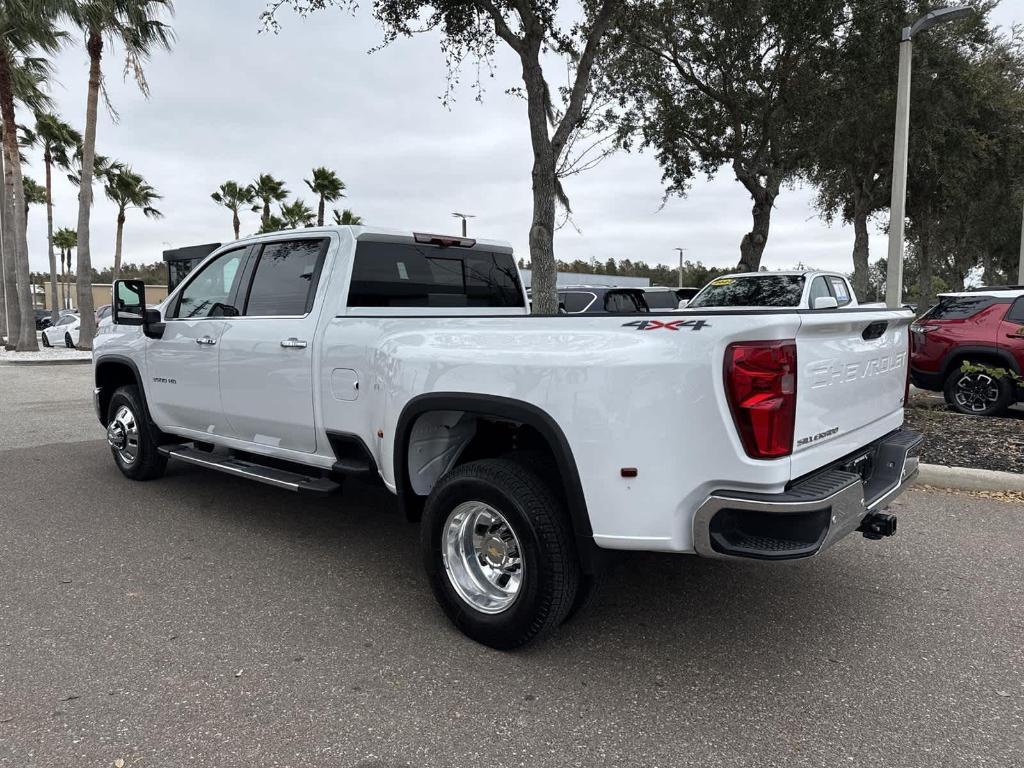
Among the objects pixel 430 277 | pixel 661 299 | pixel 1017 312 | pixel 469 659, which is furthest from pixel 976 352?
pixel 661 299

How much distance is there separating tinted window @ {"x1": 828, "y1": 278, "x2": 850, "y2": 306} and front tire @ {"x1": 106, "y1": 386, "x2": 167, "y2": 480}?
10.5m

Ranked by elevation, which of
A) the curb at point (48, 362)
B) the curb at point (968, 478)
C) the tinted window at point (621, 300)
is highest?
the tinted window at point (621, 300)

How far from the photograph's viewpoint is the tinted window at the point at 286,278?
4.47 m

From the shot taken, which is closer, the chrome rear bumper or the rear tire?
the chrome rear bumper

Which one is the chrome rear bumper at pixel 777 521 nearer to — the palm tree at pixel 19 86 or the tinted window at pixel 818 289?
the tinted window at pixel 818 289

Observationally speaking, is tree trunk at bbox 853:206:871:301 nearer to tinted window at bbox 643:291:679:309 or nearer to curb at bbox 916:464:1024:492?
tinted window at bbox 643:291:679:309

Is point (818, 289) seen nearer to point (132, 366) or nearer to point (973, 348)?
point (973, 348)

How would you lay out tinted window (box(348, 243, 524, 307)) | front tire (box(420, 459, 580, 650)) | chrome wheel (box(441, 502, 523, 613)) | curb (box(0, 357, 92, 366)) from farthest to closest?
curb (box(0, 357, 92, 366)) < tinted window (box(348, 243, 524, 307)) < chrome wheel (box(441, 502, 523, 613)) < front tire (box(420, 459, 580, 650))

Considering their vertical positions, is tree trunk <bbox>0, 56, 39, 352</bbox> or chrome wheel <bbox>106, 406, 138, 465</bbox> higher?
tree trunk <bbox>0, 56, 39, 352</bbox>

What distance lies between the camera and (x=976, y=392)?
9.01m

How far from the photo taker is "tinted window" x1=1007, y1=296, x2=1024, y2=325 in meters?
8.94

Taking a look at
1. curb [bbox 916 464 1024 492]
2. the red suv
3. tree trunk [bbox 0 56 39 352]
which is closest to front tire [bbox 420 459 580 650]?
curb [bbox 916 464 1024 492]

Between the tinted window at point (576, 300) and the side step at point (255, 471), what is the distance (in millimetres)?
10005

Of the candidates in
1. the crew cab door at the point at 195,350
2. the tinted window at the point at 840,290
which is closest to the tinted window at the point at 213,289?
the crew cab door at the point at 195,350
